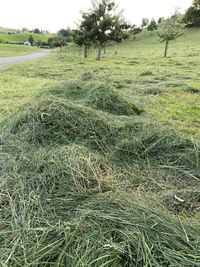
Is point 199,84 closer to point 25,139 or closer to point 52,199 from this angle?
point 25,139

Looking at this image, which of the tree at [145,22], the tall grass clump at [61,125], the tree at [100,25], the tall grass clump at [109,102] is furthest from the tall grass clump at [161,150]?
the tree at [145,22]

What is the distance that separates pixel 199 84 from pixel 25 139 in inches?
264

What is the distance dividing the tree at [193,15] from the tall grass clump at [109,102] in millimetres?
41330

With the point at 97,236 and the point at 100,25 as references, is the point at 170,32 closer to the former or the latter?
the point at 100,25

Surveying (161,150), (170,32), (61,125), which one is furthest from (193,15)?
(61,125)

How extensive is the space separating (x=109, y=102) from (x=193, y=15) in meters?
42.5

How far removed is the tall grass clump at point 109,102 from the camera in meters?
4.75

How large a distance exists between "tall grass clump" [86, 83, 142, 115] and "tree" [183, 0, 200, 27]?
136 ft

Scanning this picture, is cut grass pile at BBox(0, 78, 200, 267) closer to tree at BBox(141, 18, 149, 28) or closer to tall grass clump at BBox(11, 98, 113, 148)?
tall grass clump at BBox(11, 98, 113, 148)

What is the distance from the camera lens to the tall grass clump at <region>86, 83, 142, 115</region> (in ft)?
15.6

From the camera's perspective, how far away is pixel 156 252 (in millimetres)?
1713

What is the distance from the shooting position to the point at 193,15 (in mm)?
41438

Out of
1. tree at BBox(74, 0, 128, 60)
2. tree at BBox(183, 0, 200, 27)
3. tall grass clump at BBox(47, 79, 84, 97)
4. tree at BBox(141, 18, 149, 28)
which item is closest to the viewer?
tall grass clump at BBox(47, 79, 84, 97)

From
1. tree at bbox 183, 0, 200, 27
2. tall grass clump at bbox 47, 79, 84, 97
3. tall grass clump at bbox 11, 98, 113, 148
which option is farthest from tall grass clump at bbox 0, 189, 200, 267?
tree at bbox 183, 0, 200, 27
